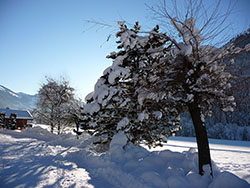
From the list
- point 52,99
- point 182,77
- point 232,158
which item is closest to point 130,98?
point 182,77

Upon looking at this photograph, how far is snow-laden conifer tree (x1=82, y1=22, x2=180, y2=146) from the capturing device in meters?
4.83

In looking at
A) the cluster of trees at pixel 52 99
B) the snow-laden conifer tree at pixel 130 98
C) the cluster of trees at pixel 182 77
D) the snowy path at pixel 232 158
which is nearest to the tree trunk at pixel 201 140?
the cluster of trees at pixel 182 77

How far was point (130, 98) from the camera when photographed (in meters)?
5.86

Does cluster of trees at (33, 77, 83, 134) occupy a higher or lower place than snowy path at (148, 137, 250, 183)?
higher

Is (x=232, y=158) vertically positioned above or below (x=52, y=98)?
below

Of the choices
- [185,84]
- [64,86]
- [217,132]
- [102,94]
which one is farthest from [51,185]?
[217,132]

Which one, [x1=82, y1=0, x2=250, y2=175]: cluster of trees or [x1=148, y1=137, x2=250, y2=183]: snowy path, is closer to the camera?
[x1=82, y1=0, x2=250, y2=175]: cluster of trees

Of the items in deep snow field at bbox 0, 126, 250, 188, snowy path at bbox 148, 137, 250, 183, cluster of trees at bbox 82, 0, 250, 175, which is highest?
cluster of trees at bbox 82, 0, 250, 175

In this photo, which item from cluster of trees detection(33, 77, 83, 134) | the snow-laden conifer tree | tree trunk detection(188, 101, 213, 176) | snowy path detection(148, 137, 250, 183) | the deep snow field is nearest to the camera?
the deep snow field

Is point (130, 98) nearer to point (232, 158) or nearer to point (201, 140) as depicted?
point (201, 140)

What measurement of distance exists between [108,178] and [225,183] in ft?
8.91

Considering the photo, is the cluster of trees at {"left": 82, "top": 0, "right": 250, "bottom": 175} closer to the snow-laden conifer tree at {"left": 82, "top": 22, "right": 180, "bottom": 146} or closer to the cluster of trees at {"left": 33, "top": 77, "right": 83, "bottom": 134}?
the snow-laden conifer tree at {"left": 82, "top": 22, "right": 180, "bottom": 146}

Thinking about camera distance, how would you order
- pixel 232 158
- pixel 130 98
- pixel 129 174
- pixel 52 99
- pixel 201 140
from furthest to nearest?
1. pixel 52 99
2. pixel 232 158
3. pixel 130 98
4. pixel 129 174
5. pixel 201 140

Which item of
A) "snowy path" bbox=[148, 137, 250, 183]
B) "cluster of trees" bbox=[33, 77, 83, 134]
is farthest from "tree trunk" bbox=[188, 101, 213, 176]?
"cluster of trees" bbox=[33, 77, 83, 134]
